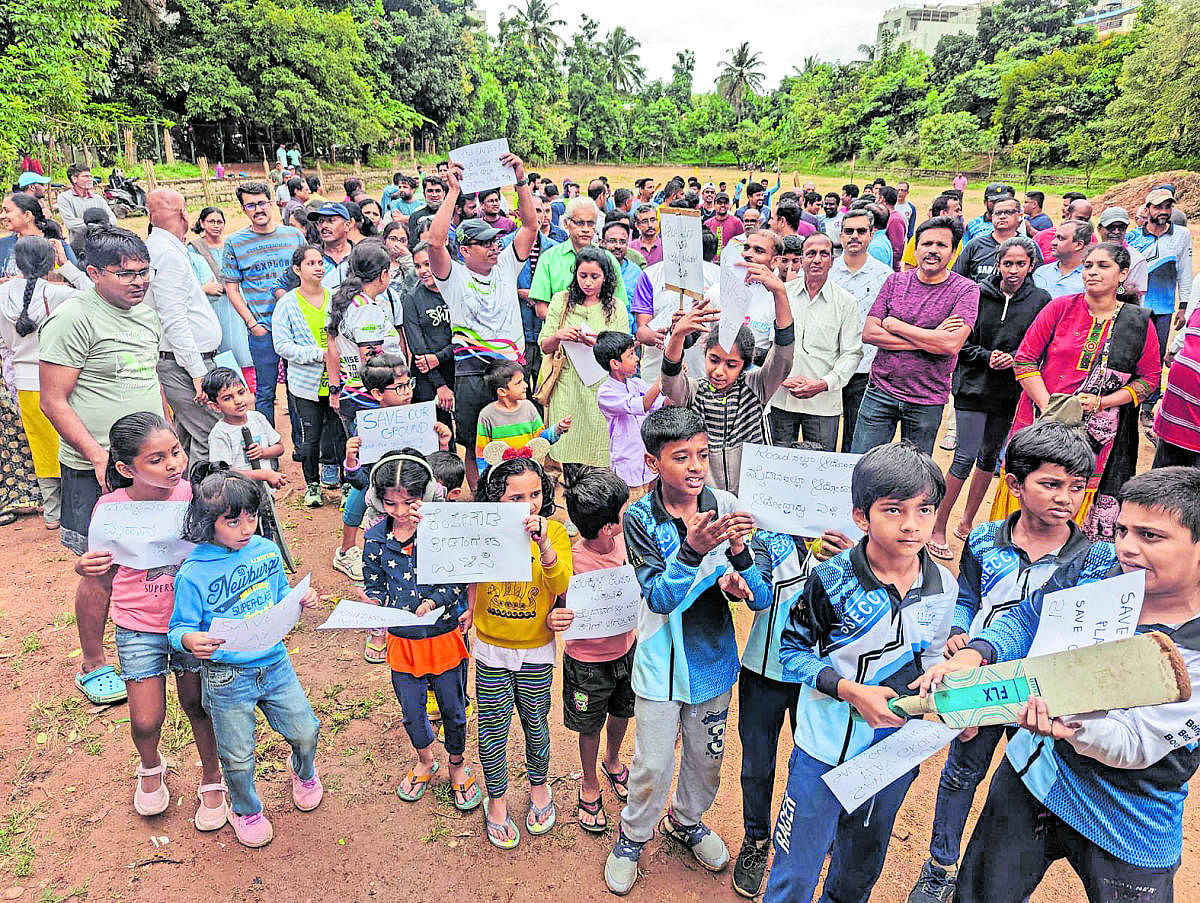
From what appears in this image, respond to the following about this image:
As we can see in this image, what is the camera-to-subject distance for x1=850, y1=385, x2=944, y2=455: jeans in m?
4.67

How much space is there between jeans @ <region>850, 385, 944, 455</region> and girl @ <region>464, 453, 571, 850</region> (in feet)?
8.57

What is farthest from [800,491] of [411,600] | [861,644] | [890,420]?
[890,420]

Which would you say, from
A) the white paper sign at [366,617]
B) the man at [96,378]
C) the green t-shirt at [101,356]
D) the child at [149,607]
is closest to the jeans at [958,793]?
the white paper sign at [366,617]

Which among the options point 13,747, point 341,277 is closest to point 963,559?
point 13,747

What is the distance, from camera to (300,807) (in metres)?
3.25

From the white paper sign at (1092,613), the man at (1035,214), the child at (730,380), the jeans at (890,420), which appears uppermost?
the man at (1035,214)

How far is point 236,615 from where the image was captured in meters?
2.78

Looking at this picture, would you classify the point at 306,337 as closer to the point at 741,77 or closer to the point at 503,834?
the point at 503,834

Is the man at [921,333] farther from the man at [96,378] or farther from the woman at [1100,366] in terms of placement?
the man at [96,378]

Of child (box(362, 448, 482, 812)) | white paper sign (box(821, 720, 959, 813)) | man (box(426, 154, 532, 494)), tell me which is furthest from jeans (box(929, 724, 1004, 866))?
man (box(426, 154, 532, 494))

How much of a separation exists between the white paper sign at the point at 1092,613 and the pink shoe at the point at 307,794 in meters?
2.96

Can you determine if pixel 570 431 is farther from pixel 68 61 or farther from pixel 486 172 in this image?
pixel 68 61

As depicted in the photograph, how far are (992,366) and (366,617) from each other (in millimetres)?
4277

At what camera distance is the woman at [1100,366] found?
412 centimetres
